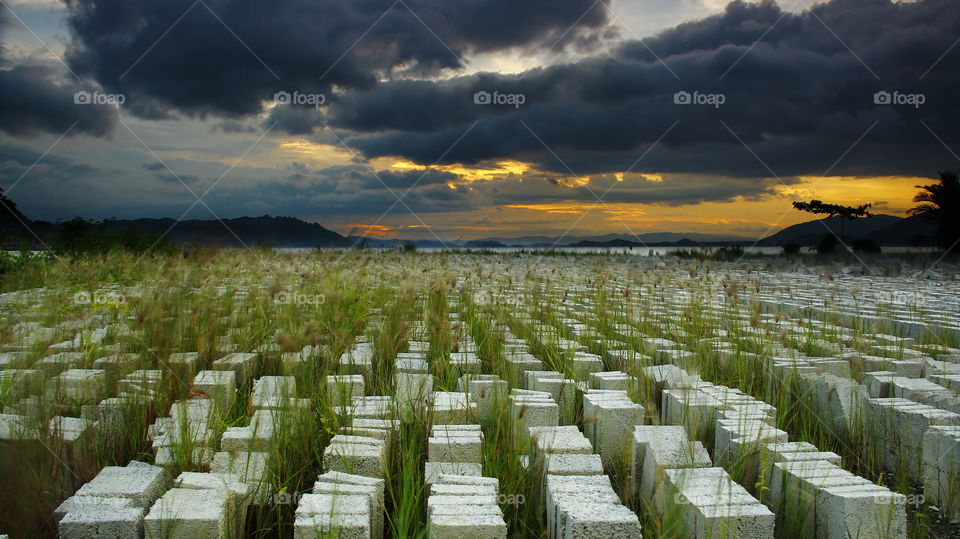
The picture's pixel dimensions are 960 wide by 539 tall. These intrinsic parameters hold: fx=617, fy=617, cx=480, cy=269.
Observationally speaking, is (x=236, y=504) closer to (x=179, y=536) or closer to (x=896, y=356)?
(x=179, y=536)

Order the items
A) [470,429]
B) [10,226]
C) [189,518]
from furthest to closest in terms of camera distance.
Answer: [10,226]
[470,429]
[189,518]

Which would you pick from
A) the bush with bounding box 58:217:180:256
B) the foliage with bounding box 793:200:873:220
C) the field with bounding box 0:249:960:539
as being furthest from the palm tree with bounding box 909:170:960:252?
the bush with bounding box 58:217:180:256

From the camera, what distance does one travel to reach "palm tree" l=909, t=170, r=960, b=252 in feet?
61.1

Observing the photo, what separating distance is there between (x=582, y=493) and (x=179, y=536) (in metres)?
1.30

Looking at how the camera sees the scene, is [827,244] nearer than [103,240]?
No

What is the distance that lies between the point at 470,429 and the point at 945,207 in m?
21.8

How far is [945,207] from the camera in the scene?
18.9 metres

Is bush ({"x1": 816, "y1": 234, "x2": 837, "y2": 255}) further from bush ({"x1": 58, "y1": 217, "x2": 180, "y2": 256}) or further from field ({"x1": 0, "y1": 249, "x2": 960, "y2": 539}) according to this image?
bush ({"x1": 58, "y1": 217, "x2": 180, "y2": 256})

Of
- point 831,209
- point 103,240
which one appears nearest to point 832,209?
point 831,209

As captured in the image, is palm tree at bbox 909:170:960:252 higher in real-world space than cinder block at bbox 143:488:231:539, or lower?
higher

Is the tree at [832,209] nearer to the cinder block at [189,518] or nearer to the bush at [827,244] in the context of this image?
the bush at [827,244]

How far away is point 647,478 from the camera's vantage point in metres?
2.40

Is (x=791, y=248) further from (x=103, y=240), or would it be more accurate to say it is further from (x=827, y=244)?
(x=103, y=240)

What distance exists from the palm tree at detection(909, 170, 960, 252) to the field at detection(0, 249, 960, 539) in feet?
56.4
